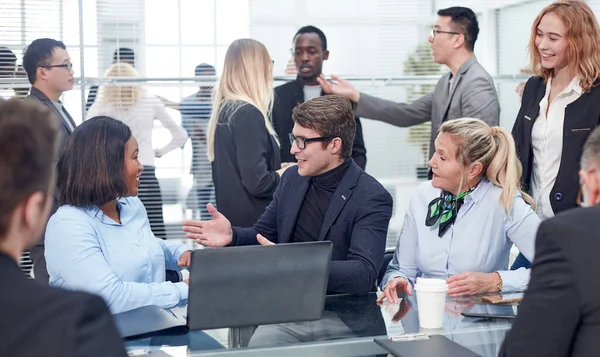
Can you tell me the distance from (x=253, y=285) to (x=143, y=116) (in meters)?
2.86

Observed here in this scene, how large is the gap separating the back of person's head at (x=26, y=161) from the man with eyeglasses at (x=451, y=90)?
2902 mm

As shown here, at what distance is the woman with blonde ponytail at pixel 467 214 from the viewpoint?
2904mm

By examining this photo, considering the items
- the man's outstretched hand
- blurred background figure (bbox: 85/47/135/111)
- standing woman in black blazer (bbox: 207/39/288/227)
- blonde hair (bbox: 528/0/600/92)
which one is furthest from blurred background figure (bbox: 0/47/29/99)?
blonde hair (bbox: 528/0/600/92)

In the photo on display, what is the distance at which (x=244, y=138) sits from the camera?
145 inches

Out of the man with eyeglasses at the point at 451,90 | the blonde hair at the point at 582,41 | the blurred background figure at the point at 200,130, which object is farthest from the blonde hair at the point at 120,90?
the blonde hair at the point at 582,41

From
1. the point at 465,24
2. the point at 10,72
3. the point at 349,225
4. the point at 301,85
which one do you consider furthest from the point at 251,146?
the point at 10,72

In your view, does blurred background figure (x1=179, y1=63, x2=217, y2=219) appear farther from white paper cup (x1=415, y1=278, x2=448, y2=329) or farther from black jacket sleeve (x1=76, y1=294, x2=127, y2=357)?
black jacket sleeve (x1=76, y1=294, x2=127, y2=357)

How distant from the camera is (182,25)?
4711mm

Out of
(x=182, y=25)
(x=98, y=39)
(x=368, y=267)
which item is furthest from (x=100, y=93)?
(x=368, y=267)

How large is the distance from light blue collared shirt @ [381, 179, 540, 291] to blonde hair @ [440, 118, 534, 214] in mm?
44

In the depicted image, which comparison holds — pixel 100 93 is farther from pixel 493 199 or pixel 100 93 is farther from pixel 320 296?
pixel 320 296

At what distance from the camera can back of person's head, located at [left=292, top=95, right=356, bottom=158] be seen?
294cm

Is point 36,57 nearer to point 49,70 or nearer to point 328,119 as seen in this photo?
point 49,70

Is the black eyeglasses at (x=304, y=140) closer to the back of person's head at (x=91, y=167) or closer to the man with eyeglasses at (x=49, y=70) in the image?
the back of person's head at (x=91, y=167)
